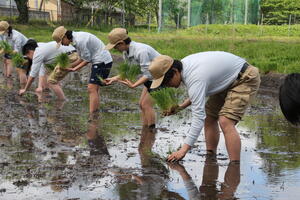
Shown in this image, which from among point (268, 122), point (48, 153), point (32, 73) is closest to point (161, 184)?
point (48, 153)

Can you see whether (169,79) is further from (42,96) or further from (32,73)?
(42,96)

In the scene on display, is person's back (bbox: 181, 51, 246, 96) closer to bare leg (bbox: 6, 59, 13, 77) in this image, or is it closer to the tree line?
bare leg (bbox: 6, 59, 13, 77)

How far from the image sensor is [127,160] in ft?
19.5

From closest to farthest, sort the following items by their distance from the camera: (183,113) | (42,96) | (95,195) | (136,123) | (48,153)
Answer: (95,195)
(48,153)
(136,123)
(183,113)
(42,96)

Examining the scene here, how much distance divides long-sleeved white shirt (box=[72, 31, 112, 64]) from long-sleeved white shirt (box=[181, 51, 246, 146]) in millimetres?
3584

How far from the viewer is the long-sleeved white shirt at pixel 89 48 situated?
8555mm

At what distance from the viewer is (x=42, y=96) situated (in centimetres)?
1102

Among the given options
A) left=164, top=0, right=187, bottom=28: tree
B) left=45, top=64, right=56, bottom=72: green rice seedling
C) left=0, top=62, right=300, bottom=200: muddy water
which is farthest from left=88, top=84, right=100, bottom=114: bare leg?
left=164, top=0, right=187, bottom=28: tree

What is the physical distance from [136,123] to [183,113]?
142 centimetres

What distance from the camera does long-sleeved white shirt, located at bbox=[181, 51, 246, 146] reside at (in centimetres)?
504

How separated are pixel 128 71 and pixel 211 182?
8.88 feet

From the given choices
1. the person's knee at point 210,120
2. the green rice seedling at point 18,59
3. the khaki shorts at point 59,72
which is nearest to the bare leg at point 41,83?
the green rice seedling at point 18,59

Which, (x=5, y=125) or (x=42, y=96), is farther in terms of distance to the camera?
(x=42, y=96)

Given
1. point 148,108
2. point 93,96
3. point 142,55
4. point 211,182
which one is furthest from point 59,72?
point 211,182
